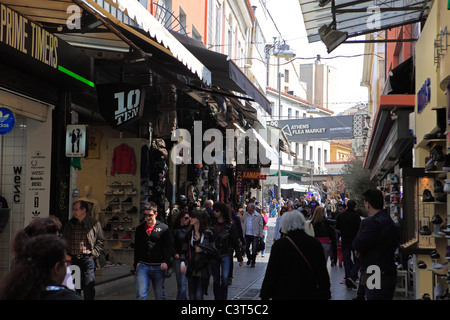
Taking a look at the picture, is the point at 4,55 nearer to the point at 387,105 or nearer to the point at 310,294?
the point at 310,294

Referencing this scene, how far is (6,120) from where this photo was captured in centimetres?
841

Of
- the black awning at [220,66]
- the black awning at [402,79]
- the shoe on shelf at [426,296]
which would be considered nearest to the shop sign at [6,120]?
the black awning at [220,66]

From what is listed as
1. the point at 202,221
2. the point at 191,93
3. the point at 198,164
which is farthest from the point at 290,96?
the point at 202,221

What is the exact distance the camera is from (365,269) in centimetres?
735

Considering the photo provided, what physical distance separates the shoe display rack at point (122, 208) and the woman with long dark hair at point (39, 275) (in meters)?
10.4

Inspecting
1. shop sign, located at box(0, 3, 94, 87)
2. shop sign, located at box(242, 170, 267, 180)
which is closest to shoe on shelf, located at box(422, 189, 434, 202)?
shop sign, located at box(0, 3, 94, 87)

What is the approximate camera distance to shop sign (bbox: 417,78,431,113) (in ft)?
30.3

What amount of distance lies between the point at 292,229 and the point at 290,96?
55.3 m

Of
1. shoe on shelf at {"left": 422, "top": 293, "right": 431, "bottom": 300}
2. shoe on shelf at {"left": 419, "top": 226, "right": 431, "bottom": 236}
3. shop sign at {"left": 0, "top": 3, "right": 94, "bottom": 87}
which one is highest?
shop sign at {"left": 0, "top": 3, "right": 94, "bottom": 87}

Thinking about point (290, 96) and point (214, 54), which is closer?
point (214, 54)

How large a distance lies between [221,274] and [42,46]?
4498mm

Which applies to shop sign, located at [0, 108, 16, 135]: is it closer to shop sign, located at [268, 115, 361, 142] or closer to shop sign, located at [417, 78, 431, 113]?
shop sign, located at [417, 78, 431, 113]

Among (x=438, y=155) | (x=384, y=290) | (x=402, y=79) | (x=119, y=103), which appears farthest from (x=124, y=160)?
(x=384, y=290)

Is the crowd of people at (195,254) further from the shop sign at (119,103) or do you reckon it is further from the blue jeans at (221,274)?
the shop sign at (119,103)
